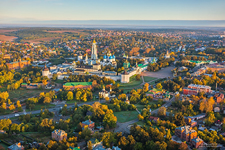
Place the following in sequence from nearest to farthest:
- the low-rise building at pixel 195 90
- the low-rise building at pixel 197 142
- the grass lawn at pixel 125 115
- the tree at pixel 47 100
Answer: the low-rise building at pixel 197 142, the grass lawn at pixel 125 115, the tree at pixel 47 100, the low-rise building at pixel 195 90

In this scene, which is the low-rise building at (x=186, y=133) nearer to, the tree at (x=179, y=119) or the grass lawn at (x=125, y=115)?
the tree at (x=179, y=119)

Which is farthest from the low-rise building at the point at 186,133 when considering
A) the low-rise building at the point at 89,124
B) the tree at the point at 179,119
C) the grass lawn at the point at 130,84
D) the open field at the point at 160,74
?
the open field at the point at 160,74

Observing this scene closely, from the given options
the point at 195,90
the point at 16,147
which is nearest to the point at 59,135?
the point at 16,147

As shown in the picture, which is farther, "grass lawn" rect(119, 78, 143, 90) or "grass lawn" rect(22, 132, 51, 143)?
"grass lawn" rect(119, 78, 143, 90)

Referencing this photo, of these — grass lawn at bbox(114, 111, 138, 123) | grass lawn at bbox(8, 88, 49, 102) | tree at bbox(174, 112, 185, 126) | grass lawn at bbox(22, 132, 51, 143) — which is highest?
tree at bbox(174, 112, 185, 126)

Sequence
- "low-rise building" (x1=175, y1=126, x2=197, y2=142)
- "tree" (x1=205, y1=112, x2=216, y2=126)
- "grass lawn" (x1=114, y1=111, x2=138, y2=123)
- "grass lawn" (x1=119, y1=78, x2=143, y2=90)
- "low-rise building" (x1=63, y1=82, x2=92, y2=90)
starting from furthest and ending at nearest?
"grass lawn" (x1=119, y1=78, x2=143, y2=90) → "low-rise building" (x1=63, y1=82, x2=92, y2=90) → "grass lawn" (x1=114, y1=111, x2=138, y2=123) → "tree" (x1=205, y1=112, x2=216, y2=126) → "low-rise building" (x1=175, y1=126, x2=197, y2=142)

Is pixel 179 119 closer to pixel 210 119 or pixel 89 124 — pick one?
pixel 210 119

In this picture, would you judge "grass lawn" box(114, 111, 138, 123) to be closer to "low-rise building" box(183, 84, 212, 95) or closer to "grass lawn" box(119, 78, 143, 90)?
"low-rise building" box(183, 84, 212, 95)

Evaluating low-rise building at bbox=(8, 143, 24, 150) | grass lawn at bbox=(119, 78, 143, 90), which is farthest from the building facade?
low-rise building at bbox=(8, 143, 24, 150)
